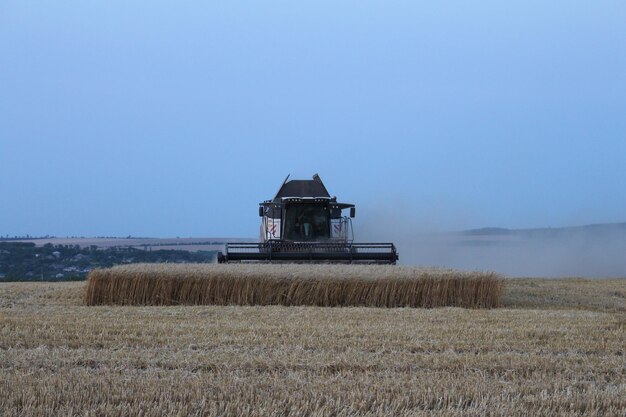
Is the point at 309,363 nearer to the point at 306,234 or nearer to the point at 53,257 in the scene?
the point at 306,234

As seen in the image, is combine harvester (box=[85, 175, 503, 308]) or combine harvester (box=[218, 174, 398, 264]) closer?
combine harvester (box=[85, 175, 503, 308])

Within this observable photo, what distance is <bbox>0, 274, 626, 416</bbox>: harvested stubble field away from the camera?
5195 mm

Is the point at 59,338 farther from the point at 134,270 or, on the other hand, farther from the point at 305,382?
the point at 134,270

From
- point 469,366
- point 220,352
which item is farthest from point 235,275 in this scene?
point 469,366

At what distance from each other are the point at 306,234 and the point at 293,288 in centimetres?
595

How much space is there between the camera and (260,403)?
516 cm

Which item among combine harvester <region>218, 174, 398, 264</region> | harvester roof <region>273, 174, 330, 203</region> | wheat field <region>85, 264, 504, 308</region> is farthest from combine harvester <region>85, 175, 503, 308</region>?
harvester roof <region>273, 174, 330, 203</region>

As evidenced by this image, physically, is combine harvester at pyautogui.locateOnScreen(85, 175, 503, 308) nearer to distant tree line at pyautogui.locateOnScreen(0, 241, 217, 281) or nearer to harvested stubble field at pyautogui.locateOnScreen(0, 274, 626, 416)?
harvested stubble field at pyautogui.locateOnScreen(0, 274, 626, 416)

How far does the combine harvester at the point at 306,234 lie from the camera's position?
15.9 meters

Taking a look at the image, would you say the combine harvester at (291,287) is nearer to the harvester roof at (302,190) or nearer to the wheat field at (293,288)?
the wheat field at (293,288)

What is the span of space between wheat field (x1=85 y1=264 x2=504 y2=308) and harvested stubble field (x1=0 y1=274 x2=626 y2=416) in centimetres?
167

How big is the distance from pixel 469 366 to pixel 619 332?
314 centimetres

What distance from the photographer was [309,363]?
6.61 m

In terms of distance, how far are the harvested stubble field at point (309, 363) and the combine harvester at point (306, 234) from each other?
4964mm
